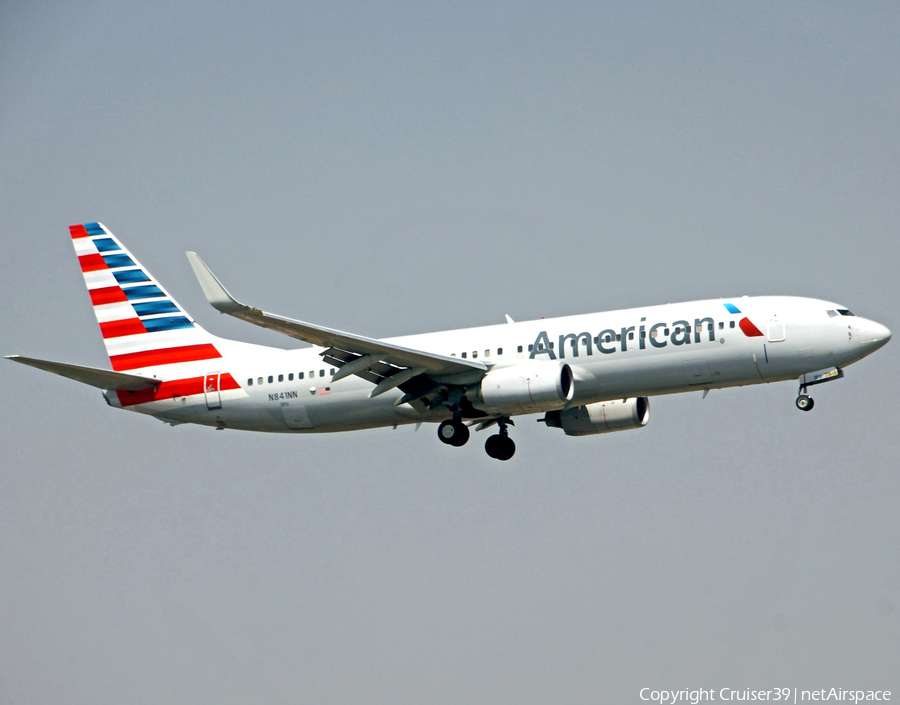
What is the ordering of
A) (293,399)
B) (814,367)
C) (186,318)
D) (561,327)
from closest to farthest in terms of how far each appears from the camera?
1. (814,367)
2. (561,327)
3. (293,399)
4. (186,318)

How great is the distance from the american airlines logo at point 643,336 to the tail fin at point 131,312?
43.1 ft

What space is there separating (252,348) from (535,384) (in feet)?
37.6

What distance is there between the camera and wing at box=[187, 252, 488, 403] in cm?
3238

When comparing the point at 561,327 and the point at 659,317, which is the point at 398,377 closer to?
the point at 561,327

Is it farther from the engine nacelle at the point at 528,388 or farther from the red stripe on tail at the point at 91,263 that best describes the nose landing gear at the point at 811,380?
the red stripe on tail at the point at 91,263

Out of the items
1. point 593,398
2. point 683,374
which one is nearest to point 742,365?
point 683,374

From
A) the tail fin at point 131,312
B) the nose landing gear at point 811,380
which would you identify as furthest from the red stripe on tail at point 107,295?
the nose landing gear at point 811,380

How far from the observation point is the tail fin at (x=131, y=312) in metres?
42.8

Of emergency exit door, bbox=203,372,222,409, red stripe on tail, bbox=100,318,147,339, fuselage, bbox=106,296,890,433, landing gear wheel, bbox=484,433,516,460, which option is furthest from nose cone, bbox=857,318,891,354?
red stripe on tail, bbox=100,318,147,339

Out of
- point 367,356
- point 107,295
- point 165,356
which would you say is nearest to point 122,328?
point 107,295

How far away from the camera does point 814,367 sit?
3525 cm

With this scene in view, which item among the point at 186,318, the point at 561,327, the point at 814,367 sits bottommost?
the point at 814,367

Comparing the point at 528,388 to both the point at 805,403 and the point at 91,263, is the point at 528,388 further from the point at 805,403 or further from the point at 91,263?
the point at 91,263

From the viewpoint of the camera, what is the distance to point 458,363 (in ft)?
120
